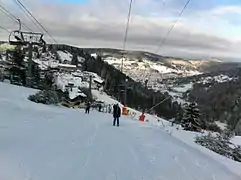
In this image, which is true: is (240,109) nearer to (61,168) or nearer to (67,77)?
(67,77)

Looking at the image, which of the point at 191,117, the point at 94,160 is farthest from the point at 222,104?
the point at 94,160

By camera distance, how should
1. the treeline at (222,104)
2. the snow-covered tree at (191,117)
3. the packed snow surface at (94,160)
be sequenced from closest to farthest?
the packed snow surface at (94,160)
the snow-covered tree at (191,117)
the treeline at (222,104)

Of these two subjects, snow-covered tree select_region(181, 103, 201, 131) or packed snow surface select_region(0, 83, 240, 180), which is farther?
snow-covered tree select_region(181, 103, 201, 131)

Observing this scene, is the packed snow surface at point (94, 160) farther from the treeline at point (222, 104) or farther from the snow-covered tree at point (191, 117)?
the treeline at point (222, 104)

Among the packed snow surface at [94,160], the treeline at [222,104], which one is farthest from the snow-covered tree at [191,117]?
the treeline at [222,104]

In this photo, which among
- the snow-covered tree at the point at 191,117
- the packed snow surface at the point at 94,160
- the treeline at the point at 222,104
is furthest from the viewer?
the treeline at the point at 222,104

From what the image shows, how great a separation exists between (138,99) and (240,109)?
34.6 meters

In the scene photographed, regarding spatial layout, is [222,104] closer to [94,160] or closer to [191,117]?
[191,117]

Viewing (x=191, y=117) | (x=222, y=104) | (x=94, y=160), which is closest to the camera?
(x=94, y=160)

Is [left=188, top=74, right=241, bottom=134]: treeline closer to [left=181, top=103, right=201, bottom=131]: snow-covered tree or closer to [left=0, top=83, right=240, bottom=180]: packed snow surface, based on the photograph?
[left=181, top=103, right=201, bottom=131]: snow-covered tree

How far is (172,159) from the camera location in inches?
577

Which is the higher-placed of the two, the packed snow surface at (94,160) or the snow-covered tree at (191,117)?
the packed snow surface at (94,160)

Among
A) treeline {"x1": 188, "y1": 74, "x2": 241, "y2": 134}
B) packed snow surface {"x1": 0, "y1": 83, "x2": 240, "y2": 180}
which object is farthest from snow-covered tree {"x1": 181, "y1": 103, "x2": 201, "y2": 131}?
treeline {"x1": 188, "y1": 74, "x2": 241, "y2": 134}

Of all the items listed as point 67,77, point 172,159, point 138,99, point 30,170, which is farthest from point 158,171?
point 138,99
